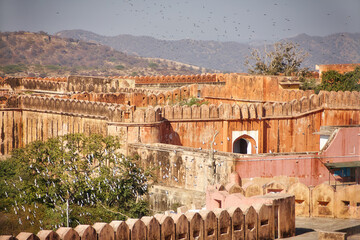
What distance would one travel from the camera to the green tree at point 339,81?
3909 centimetres

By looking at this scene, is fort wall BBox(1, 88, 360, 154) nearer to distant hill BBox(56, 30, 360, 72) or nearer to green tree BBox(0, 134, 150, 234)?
green tree BBox(0, 134, 150, 234)

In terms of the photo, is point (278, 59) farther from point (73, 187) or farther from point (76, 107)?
point (73, 187)

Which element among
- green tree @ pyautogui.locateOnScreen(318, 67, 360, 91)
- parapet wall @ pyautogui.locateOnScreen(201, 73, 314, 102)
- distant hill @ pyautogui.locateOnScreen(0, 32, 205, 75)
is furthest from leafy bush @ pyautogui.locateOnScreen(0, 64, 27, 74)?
parapet wall @ pyautogui.locateOnScreen(201, 73, 314, 102)

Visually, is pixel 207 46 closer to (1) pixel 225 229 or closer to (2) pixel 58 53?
(2) pixel 58 53

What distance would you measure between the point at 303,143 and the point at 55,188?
11.7 metres

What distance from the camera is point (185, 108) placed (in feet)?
91.3

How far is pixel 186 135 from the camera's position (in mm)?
27734

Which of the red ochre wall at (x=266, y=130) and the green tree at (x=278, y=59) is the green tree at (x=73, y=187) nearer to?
the red ochre wall at (x=266, y=130)

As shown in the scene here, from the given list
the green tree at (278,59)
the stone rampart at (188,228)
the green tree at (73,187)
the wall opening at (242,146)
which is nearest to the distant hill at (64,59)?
the green tree at (278,59)

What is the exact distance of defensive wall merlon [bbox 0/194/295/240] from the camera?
11158mm

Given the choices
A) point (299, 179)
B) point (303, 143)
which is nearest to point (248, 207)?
point (299, 179)

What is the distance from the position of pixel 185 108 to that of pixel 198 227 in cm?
1578

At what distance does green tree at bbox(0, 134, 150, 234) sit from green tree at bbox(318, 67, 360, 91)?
17664 millimetres

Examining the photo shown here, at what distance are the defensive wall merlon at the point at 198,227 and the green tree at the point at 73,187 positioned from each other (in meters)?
8.82
